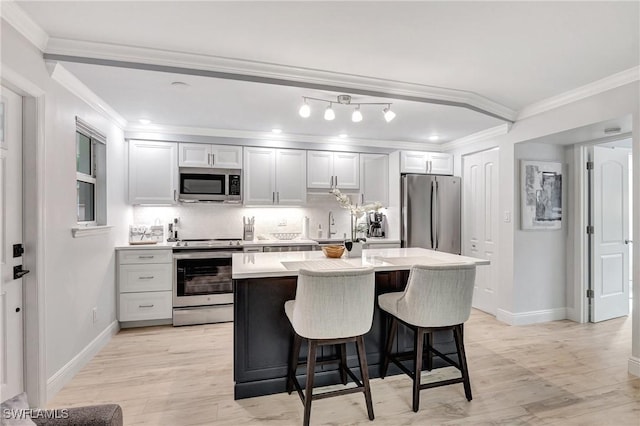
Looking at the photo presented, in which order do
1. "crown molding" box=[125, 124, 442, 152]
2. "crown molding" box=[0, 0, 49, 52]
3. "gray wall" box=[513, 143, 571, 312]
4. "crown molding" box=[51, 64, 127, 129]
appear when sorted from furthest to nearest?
"crown molding" box=[125, 124, 442, 152]
"gray wall" box=[513, 143, 571, 312]
"crown molding" box=[51, 64, 127, 129]
"crown molding" box=[0, 0, 49, 52]

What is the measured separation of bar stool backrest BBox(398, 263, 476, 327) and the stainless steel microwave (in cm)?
287

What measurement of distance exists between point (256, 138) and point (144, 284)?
221 cm

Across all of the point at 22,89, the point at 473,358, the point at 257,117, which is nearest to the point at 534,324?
the point at 473,358

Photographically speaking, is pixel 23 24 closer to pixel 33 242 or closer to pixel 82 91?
pixel 82 91

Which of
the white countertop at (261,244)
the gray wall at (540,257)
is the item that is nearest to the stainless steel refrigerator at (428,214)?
the white countertop at (261,244)

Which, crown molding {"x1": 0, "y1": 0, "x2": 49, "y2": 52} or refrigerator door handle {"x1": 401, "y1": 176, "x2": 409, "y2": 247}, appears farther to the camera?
refrigerator door handle {"x1": 401, "y1": 176, "x2": 409, "y2": 247}

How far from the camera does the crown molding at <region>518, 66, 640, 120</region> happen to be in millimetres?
2715

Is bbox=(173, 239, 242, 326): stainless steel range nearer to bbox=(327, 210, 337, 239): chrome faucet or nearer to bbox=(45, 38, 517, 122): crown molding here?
bbox=(327, 210, 337, 239): chrome faucet

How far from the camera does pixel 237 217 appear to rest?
4.72 m

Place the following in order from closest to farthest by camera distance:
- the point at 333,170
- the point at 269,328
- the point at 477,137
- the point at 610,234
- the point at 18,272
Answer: the point at 18,272
the point at 269,328
the point at 610,234
the point at 477,137
the point at 333,170

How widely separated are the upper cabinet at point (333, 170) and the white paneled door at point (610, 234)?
2861 millimetres

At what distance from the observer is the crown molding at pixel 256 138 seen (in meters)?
4.08

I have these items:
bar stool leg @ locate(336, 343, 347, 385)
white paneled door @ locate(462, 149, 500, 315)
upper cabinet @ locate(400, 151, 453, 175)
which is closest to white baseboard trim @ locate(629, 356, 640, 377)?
white paneled door @ locate(462, 149, 500, 315)

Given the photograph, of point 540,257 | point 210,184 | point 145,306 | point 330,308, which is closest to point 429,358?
point 330,308
